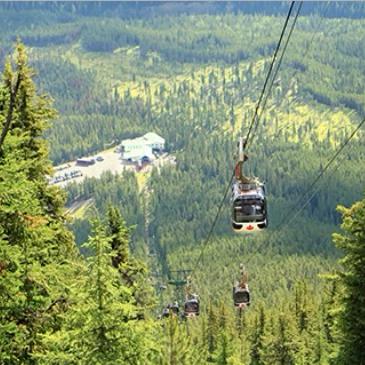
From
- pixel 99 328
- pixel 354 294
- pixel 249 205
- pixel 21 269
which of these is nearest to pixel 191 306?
pixel 354 294

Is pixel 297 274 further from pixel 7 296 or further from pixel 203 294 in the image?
pixel 7 296

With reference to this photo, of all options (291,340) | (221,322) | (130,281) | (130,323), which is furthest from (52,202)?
(221,322)

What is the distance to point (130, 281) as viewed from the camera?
31688 millimetres

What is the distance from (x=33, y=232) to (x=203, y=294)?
161 metres

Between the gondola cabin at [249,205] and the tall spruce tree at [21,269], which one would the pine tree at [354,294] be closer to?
the gondola cabin at [249,205]

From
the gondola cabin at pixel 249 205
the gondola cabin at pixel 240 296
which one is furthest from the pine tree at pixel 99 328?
the gondola cabin at pixel 240 296

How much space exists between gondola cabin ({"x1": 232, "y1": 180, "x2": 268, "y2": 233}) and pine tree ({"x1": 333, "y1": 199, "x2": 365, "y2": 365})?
3.09m

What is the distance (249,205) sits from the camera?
984 inches

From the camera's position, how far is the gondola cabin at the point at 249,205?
24.9 m

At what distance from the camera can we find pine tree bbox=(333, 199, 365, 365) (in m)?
25.1

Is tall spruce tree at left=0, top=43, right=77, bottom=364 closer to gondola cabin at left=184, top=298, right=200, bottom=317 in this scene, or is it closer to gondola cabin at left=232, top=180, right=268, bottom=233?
gondola cabin at left=232, top=180, right=268, bottom=233

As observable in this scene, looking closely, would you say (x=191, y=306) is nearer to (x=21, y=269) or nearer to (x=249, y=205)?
(x=249, y=205)

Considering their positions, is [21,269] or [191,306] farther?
[191,306]

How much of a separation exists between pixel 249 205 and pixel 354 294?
4.93 m
